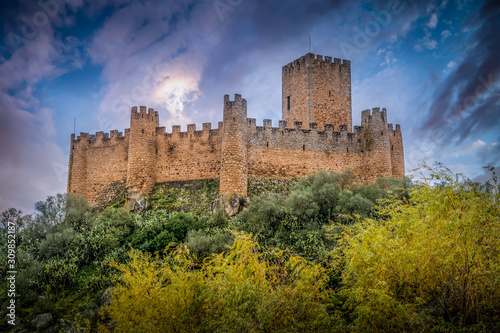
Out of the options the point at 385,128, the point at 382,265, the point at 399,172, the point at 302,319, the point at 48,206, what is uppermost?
the point at 385,128

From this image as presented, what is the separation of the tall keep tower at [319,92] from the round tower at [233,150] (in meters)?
8.32

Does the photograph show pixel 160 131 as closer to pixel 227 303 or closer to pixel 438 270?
pixel 227 303

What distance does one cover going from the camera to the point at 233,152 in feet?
97.2

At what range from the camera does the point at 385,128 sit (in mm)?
32875

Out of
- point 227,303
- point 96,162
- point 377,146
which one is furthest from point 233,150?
point 227,303

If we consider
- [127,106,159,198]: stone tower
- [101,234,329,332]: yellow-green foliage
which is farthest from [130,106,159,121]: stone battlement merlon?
[101,234,329,332]: yellow-green foliage

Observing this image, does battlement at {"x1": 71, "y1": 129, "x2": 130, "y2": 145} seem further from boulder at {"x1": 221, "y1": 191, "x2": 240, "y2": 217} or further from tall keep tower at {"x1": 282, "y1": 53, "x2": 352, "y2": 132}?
tall keep tower at {"x1": 282, "y1": 53, "x2": 352, "y2": 132}

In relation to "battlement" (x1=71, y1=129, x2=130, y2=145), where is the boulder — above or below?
below

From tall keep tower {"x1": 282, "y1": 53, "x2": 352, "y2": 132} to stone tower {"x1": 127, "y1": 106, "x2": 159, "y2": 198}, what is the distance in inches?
485

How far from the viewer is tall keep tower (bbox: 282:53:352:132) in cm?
3678

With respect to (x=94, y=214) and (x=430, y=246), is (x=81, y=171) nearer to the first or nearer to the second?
(x=94, y=214)

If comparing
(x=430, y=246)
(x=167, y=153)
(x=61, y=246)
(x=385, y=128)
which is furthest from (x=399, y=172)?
(x=61, y=246)

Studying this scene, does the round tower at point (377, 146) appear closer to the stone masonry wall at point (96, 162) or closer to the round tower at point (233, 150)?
the round tower at point (233, 150)

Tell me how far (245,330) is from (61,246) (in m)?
17.9
